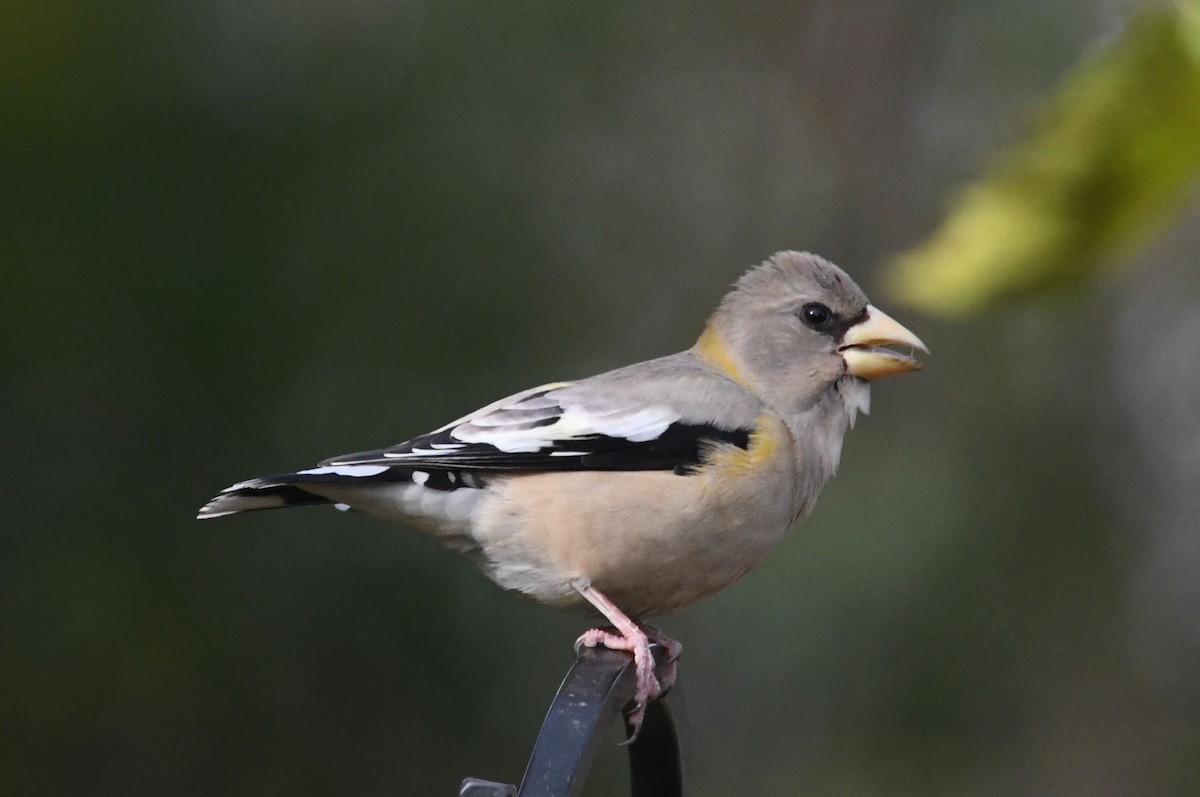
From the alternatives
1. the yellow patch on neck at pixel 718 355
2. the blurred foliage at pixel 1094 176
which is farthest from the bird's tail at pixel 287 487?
the blurred foliage at pixel 1094 176

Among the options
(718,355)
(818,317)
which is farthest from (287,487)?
(818,317)

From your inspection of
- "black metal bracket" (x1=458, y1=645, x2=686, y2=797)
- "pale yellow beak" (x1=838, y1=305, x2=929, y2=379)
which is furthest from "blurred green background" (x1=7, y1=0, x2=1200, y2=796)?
"black metal bracket" (x1=458, y1=645, x2=686, y2=797)

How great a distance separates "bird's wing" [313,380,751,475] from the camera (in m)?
3.01

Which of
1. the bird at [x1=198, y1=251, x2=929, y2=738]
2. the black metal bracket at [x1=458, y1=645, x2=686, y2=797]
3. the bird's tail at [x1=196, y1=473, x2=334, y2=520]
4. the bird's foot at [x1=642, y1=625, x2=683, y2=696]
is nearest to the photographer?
the black metal bracket at [x1=458, y1=645, x2=686, y2=797]

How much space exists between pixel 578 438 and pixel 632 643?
0.49 metres

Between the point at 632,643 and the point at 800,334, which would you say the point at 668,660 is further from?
the point at 800,334

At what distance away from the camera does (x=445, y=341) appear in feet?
15.7

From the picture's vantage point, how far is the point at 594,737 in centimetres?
208

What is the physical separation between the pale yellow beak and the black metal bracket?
2.85 feet

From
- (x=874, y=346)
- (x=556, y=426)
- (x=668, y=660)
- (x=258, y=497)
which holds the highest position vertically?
(x=874, y=346)

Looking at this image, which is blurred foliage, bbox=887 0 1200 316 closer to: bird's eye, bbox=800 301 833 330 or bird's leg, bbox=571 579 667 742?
bird's leg, bbox=571 579 667 742

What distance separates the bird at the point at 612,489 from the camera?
2.93 meters

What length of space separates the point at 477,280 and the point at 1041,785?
3.47 metres

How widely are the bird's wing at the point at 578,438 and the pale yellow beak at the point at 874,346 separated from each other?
40 cm
